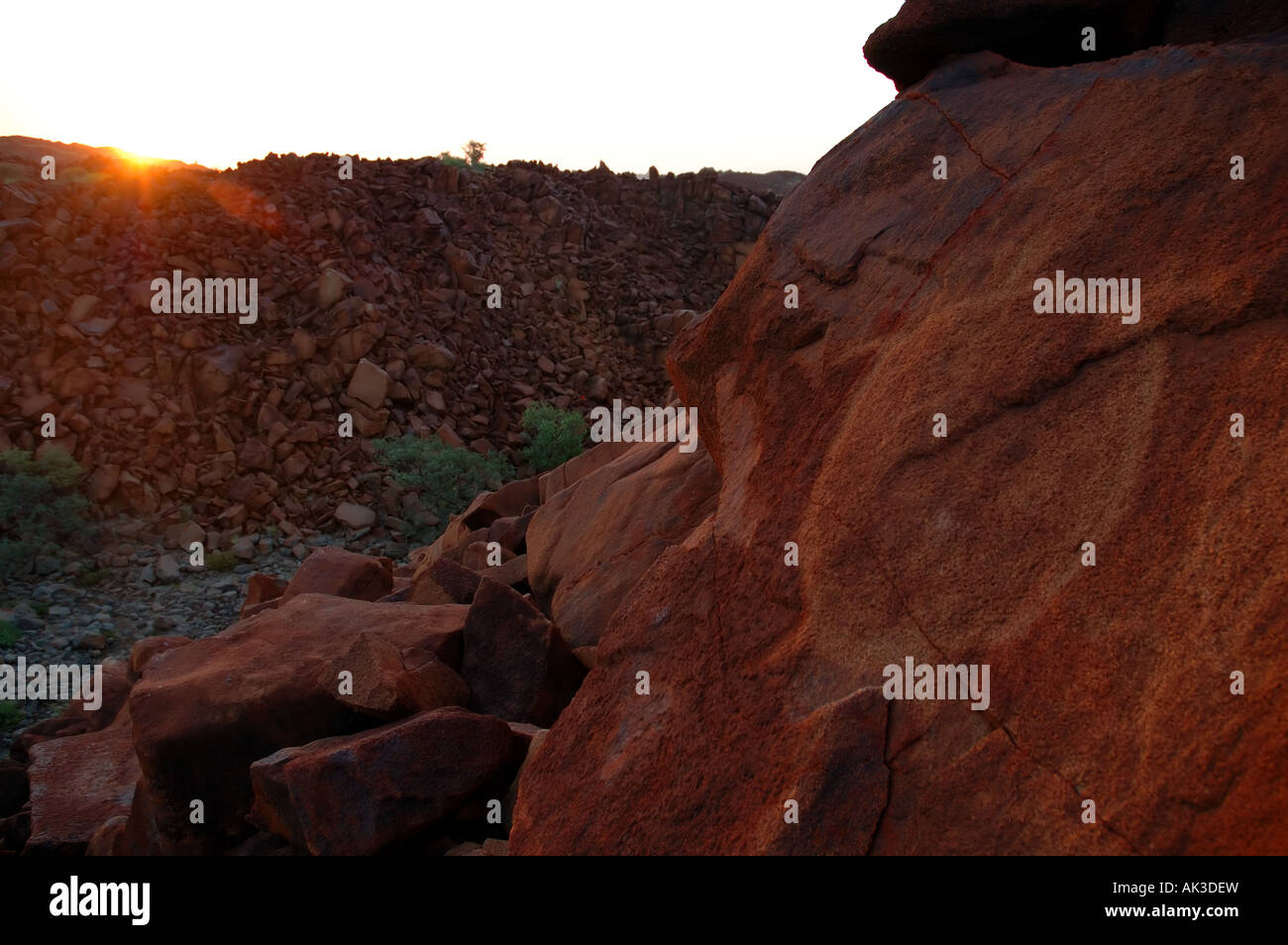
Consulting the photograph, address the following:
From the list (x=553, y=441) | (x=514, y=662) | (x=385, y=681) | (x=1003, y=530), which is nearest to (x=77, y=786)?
(x=385, y=681)

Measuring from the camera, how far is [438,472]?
1123 cm

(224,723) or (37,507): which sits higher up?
(37,507)

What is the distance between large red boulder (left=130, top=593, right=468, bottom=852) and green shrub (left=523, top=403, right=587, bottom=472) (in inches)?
319

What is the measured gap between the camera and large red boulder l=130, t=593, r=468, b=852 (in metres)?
4.02

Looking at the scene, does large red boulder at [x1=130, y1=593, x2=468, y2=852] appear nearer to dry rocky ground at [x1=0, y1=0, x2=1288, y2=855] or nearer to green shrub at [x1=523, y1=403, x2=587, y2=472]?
dry rocky ground at [x1=0, y1=0, x2=1288, y2=855]

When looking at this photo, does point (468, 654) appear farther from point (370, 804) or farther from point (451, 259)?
point (451, 259)

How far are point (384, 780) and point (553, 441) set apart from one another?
9291 millimetres

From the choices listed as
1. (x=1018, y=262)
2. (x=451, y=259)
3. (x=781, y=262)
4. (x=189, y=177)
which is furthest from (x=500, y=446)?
(x=1018, y=262)

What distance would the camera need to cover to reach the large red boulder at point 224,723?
4.02 metres

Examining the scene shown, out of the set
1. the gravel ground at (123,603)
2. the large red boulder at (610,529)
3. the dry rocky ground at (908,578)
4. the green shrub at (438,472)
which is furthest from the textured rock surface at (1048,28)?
the green shrub at (438,472)

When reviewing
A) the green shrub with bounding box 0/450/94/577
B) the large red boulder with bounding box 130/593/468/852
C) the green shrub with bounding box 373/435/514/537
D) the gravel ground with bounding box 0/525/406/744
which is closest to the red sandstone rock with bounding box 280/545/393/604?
the large red boulder with bounding box 130/593/468/852

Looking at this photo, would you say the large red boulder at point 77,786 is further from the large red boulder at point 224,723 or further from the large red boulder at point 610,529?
the large red boulder at point 610,529

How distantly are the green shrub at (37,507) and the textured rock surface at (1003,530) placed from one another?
8.59 meters

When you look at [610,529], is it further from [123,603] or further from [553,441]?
[553,441]
